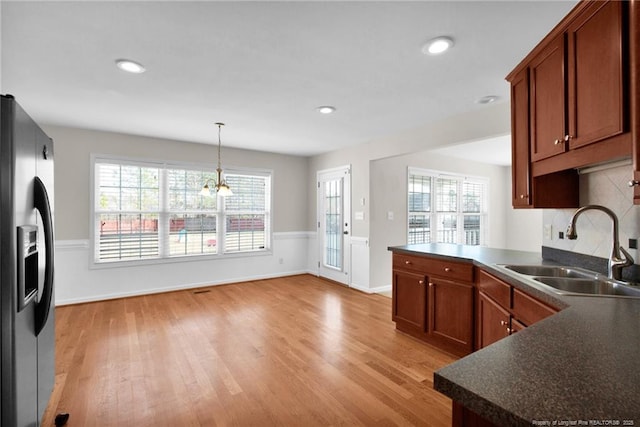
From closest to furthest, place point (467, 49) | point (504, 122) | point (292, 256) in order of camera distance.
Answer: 1. point (467, 49)
2. point (504, 122)
3. point (292, 256)

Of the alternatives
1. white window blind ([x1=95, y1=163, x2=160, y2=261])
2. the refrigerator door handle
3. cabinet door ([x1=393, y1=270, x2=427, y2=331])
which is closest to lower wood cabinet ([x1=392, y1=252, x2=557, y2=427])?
cabinet door ([x1=393, y1=270, x2=427, y2=331])

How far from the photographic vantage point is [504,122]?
3121 mm

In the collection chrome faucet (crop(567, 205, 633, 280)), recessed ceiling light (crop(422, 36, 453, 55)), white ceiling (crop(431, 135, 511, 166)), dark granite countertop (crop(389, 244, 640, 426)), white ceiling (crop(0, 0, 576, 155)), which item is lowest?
dark granite countertop (crop(389, 244, 640, 426))

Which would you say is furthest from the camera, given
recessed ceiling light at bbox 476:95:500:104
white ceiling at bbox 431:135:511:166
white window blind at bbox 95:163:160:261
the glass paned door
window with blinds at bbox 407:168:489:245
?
window with blinds at bbox 407:168:489:245

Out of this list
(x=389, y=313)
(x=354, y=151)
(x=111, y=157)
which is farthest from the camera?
(x=354, y=151)

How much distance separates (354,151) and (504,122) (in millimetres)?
2470

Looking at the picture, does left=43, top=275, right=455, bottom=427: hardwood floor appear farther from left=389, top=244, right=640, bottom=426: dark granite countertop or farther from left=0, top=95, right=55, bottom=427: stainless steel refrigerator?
left=389, top=244, right=640, bottom=426: dark granite countertop

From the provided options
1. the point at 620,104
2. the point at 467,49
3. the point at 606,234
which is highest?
the point at 467,49

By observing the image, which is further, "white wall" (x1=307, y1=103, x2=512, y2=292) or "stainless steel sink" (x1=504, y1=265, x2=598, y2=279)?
"white wall" (x1=307, y1=103, x2=512, y2=292)

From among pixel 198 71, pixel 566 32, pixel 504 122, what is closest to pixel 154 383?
pixel 198 71

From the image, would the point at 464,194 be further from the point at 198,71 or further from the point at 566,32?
the point at 198,71

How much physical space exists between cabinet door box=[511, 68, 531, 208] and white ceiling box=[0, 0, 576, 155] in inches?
9.7

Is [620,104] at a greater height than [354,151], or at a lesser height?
lesser

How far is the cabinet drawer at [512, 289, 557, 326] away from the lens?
1.58 metres
